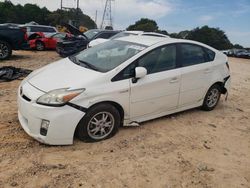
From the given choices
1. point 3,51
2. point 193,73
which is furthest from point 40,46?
point 193,73

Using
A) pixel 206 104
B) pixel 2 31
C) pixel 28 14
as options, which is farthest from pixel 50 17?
pixel 206 104

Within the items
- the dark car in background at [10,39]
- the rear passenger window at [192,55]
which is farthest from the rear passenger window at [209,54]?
the dark car in background at [10,39]

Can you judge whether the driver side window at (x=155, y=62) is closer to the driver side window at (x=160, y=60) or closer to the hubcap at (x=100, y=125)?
the driver side window at (x=160, y=60)

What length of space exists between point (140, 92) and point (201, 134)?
1.35m

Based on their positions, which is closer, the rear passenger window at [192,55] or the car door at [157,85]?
the car door at [157,85]

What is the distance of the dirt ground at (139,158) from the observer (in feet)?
13.0

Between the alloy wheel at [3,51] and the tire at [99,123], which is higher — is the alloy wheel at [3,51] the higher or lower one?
the higher one

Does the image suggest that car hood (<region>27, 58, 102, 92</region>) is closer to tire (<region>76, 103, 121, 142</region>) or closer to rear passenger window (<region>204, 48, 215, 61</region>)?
tire (<region>76, 103, 121, 142</region>)

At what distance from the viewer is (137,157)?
458 cm

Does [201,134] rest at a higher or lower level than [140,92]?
lower

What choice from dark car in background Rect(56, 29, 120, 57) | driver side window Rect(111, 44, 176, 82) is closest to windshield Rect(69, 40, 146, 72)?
driver side window Rect(111, 44, 176, 82)

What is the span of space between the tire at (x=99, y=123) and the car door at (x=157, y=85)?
38cm

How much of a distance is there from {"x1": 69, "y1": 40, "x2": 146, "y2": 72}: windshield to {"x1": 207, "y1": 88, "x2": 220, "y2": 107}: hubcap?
2083 millimetres

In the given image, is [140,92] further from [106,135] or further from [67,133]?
[67,133]
